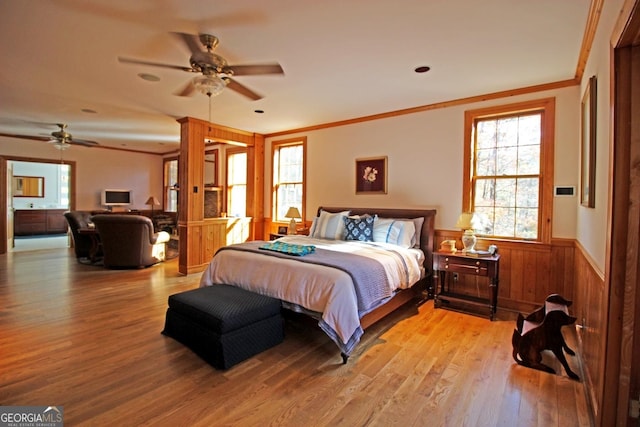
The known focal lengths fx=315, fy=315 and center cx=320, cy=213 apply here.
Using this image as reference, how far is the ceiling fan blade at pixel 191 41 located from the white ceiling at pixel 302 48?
0.04 m

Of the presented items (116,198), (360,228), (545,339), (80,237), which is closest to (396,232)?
(360,228)

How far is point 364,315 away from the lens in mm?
2826

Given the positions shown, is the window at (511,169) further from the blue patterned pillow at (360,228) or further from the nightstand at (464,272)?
the blue patterned pillow at (360,228)

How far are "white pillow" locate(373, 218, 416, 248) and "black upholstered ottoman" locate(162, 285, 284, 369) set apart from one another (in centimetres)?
189

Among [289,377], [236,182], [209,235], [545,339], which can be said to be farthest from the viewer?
[236,182]

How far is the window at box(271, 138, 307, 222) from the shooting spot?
6.12 meters

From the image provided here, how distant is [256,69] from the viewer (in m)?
2.71

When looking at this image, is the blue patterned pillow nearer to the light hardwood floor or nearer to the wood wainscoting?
the light hardwood floor

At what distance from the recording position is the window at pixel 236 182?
7.09 metres

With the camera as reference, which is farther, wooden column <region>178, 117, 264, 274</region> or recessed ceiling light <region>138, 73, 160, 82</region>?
wooden column <region>178, 117, 264, 274</region>

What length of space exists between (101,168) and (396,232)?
8.26 m

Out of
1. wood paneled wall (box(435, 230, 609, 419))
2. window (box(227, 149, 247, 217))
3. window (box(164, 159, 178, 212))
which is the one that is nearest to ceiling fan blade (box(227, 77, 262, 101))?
wood paneled wall (box(435, 230, 609, 419))

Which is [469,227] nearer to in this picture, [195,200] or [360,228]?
[360,228]

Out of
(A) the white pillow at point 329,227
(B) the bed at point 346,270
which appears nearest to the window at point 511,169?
(B) the bed at point 346,270
